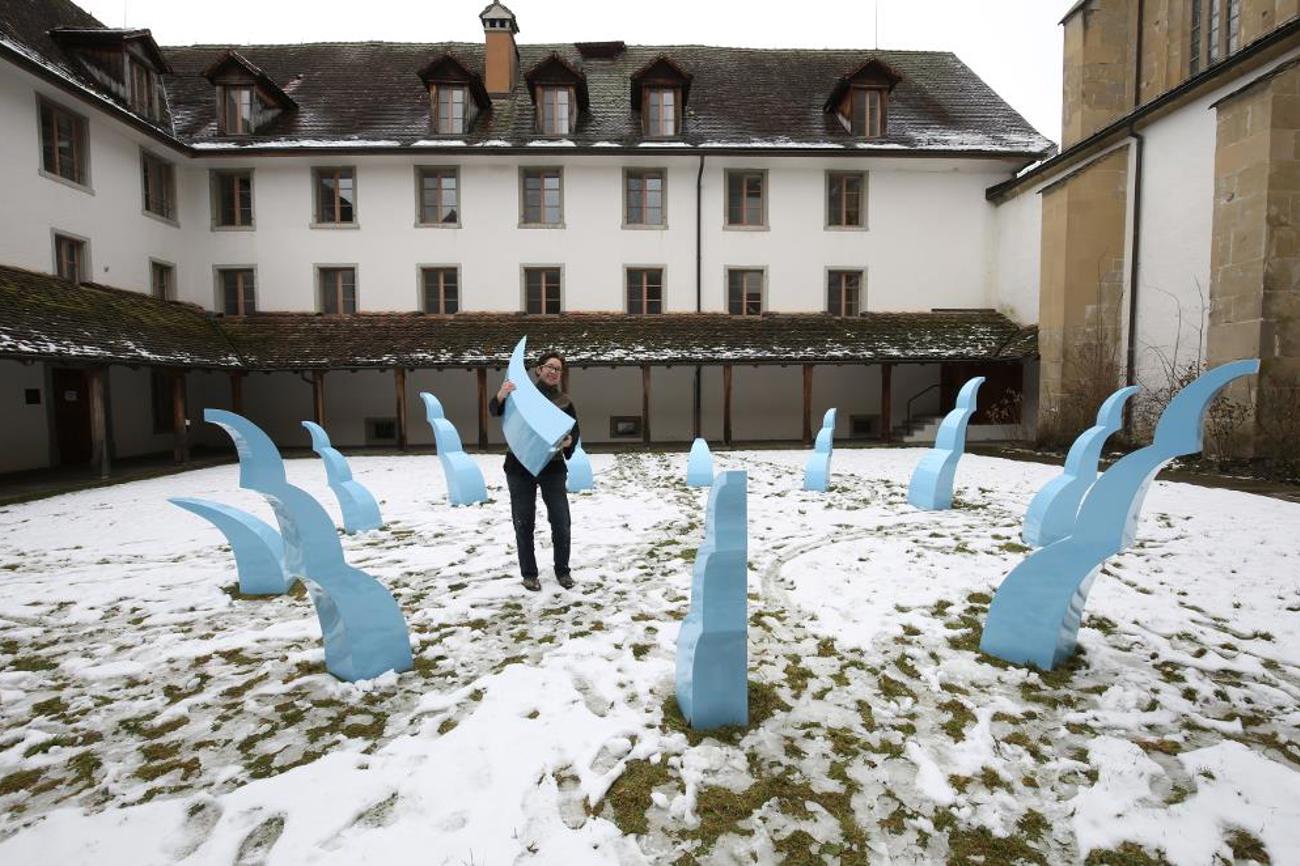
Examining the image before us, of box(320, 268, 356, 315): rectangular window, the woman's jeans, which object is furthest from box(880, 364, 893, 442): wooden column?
box(320, 268, 356, 315): rectangular window

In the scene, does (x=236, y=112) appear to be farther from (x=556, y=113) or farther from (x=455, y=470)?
(x=455, y=470)

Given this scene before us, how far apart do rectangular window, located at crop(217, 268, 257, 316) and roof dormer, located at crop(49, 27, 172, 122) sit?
4.64m

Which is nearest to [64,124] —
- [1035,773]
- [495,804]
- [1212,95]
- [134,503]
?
[134,503]

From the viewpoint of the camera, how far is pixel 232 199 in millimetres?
19141

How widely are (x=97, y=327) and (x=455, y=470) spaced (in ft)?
35.8

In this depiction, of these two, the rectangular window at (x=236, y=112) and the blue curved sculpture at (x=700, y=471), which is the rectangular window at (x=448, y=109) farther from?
the blue curved sculpture at (x=700, y=471)

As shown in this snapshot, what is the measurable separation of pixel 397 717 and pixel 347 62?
25.8 meters

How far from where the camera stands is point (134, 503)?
10156mm

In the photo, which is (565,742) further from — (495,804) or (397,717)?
(397,717)

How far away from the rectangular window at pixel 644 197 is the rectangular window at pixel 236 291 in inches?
468

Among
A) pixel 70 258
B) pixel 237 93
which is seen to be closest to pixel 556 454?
pixel 70 258

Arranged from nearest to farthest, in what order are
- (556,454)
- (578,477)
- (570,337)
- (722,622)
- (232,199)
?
1. (722,622)
2. (556,454)
3. (578,477)
4. (570,337)
5. (232,199)

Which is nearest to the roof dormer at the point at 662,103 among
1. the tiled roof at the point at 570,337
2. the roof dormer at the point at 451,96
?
the roof dormer at the point at 451,96

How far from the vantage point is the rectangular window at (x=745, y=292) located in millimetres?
20031
